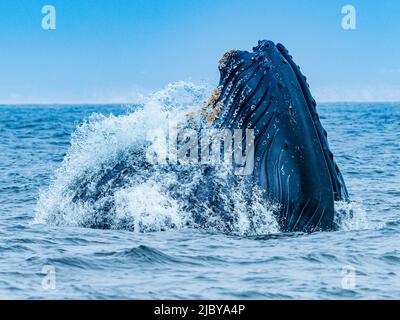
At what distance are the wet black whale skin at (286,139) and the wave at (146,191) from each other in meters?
0.24

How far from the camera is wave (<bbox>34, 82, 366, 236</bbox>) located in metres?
10.0

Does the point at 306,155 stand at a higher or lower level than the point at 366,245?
higher

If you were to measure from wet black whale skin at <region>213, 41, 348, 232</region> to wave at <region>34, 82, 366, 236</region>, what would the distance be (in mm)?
236

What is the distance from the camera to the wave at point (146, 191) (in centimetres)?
1001

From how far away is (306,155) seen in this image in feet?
31.5

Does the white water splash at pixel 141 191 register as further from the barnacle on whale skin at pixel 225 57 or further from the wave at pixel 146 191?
the barnacle on whale skin at pixel 225 57

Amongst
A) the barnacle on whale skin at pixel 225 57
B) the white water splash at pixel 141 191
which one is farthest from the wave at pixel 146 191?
the barnacle on whale skin at pixel 225 57

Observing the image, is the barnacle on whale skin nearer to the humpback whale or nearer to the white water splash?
the humpback whale

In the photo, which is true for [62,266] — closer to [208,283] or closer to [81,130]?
[208,283]

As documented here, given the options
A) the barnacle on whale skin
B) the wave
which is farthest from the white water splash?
the barnacle on whale skin

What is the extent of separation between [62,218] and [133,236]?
1111 mm
